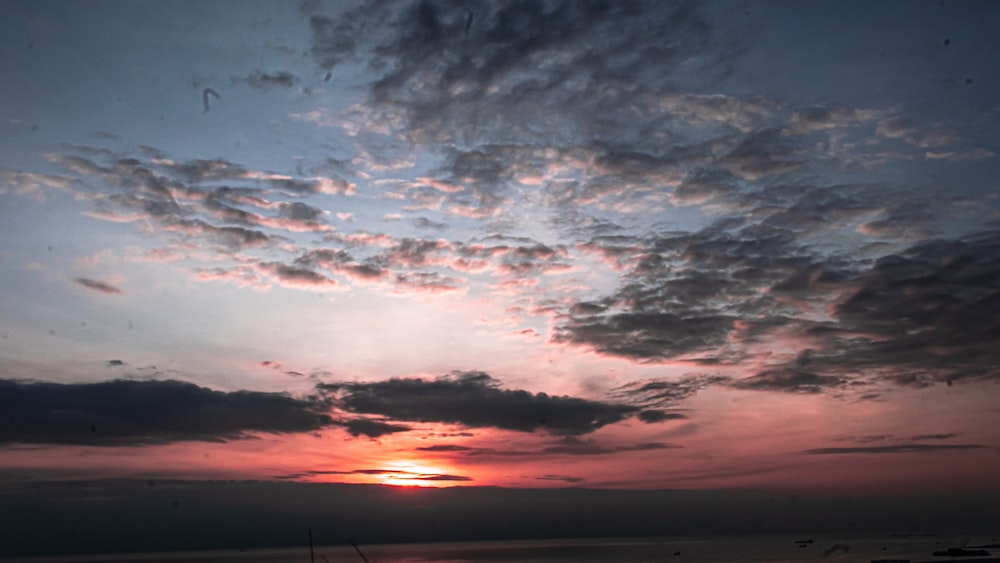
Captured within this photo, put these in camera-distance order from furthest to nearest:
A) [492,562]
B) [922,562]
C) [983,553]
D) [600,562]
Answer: [492,562] → [600,562] → [983,553] → [922,562]

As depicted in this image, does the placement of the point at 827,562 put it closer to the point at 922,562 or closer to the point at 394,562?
the point at 922,562

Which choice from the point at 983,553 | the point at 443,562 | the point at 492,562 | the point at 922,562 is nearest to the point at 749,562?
the point at 922,562

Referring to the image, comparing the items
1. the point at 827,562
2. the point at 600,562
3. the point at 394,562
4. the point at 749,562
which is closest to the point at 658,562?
the point at 600,562

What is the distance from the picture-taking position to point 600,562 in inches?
6964

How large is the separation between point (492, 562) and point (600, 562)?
97.2ft

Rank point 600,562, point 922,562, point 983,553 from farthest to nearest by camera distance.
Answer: point 600,562, point 983,553, point 922,562

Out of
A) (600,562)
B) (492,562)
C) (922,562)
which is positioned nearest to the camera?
(922,562)

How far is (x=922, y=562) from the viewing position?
5468 inches

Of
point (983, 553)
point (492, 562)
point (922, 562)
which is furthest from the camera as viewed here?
point (492, 562)

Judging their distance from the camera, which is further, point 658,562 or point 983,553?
point 658,562

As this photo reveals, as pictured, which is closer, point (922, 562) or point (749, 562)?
point (922, 562)

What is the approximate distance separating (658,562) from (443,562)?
54938mm

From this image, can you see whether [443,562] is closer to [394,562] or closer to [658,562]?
[394,562]

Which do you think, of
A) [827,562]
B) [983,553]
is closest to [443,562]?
[827,562]
